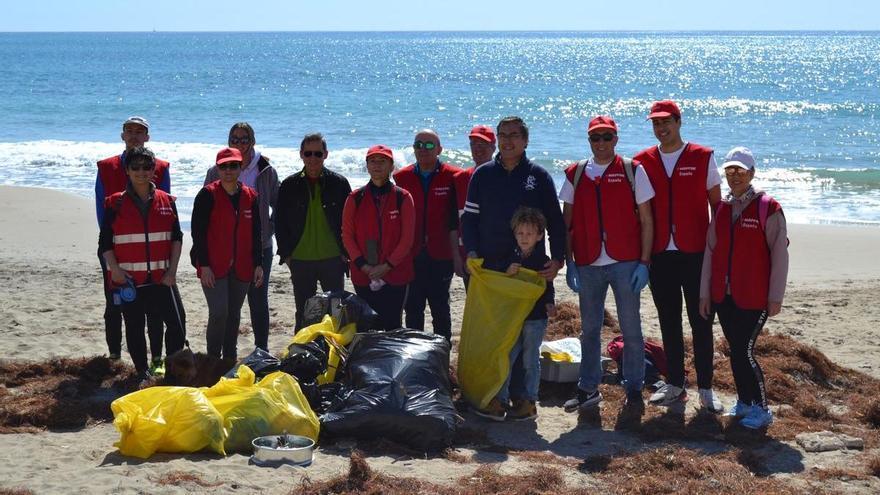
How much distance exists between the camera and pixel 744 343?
6.39 m

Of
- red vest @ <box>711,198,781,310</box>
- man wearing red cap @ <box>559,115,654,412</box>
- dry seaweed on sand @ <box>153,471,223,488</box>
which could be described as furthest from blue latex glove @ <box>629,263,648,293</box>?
dry seaweed on sand @ <box>153,471,223,488</box>

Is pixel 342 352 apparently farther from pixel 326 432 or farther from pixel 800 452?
pixel 800 452

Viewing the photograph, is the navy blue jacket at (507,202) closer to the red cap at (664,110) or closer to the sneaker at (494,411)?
the red cap at (664,110)

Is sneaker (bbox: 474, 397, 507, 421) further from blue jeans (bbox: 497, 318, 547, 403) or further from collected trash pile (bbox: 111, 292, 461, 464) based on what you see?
collected trash pile (bbox: 111, 292, 461, 464)

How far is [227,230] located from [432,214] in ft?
4.53

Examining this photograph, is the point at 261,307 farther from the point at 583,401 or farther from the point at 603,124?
the point at 603,124

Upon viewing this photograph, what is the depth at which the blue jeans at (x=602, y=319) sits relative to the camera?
6633mm

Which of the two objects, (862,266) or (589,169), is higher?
(589,169)

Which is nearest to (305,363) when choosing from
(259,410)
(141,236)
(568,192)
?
(259,410)

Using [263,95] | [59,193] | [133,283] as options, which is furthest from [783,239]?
[263,95]

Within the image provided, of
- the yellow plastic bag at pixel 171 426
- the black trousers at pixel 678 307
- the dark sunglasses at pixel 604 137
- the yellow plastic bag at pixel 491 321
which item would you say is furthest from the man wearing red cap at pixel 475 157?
the yellow plastic bag at pixel 171 426

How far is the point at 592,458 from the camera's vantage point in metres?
5.91

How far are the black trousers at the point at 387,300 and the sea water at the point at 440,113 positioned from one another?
27.7 ft

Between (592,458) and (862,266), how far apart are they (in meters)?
7.99
